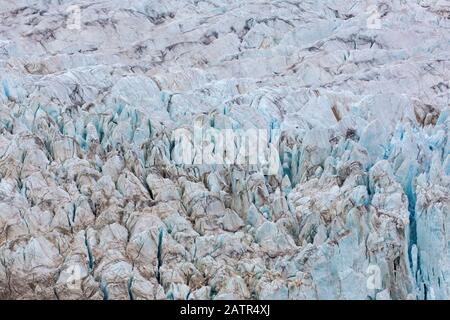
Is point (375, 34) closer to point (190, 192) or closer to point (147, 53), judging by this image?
point (147, 53)

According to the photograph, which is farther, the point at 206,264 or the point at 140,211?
the point at 140,211

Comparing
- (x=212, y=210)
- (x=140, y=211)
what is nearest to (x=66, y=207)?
(x=140, y=211)

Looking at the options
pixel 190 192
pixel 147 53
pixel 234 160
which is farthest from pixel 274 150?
pixel 147 53

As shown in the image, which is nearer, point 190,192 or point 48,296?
point 48,296

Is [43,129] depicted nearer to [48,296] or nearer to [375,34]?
[48,296]
